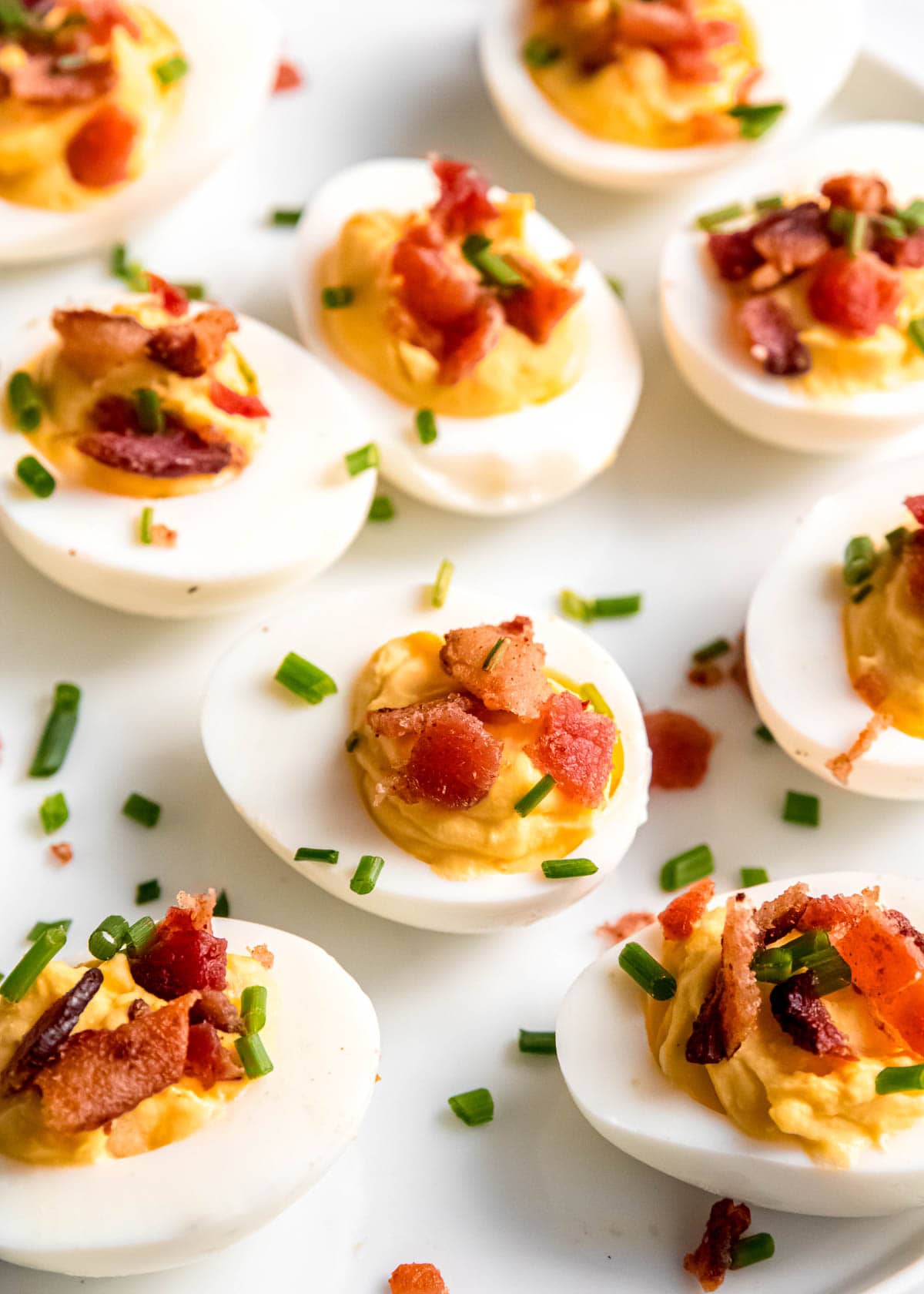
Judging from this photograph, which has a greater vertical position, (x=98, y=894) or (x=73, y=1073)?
(x=73, y=1073)

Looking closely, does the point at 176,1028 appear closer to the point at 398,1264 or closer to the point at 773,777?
the point at 398,1264

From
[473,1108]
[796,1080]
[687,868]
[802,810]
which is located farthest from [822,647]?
[473,1108]

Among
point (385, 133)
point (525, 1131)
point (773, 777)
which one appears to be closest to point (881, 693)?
point (773, 777)

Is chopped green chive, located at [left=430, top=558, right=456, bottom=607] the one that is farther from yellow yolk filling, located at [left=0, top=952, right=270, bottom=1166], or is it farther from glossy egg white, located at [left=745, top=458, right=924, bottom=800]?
yellow yolk filling, located at [left=0, top=952, right=270, bottom=1166]

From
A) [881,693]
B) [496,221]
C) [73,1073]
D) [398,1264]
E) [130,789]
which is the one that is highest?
[496,221]

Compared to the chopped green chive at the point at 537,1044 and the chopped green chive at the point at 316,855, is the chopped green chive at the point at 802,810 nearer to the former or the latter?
the chopped green chive at the point at 537,1044

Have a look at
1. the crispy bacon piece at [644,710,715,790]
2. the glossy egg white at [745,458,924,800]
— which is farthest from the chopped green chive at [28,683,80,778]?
the glossy egg white at [745,458,924,800]

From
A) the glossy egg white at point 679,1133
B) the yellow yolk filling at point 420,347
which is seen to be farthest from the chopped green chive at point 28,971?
the yellow yolk filling at point 420,347
